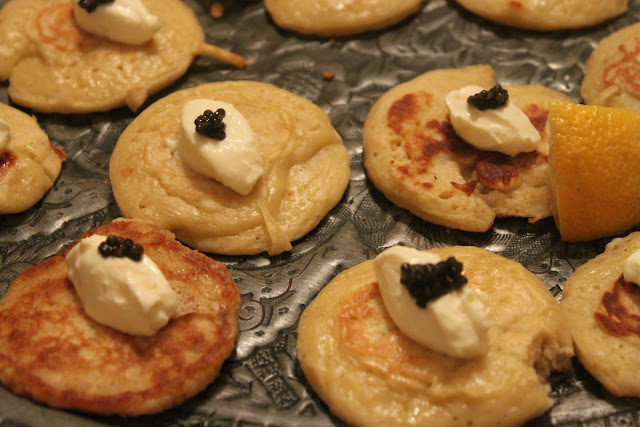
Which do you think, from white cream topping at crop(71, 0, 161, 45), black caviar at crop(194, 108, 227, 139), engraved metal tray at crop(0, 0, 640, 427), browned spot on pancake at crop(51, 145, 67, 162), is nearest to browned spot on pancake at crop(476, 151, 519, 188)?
engraved metal tray at crop(0, 0, 640, 427)

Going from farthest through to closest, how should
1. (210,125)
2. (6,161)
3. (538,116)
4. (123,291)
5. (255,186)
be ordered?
(538,116), (6,161), (255,186), (210,125), (123,291)

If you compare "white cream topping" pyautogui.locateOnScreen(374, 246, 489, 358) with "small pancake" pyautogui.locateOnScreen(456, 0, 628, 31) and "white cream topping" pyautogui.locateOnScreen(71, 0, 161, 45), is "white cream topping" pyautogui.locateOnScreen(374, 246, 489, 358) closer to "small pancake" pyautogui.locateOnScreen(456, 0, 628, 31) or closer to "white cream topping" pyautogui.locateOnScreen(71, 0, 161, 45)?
"white cream topping" pyautogui.locateOnScreen(71, 0, 161, 45)

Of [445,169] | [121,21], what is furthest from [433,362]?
[121,21]

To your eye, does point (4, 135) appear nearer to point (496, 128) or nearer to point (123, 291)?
point (123, 291)

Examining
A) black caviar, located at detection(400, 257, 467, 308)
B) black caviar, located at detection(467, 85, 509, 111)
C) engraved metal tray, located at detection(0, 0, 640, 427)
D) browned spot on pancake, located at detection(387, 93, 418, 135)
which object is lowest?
engraved metal tray, located at detection(0, 0, 640, 427)

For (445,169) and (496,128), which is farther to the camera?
(445,169)

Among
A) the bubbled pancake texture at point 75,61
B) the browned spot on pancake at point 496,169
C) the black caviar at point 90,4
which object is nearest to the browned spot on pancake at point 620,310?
the browned spot on pancake at point 496,169
